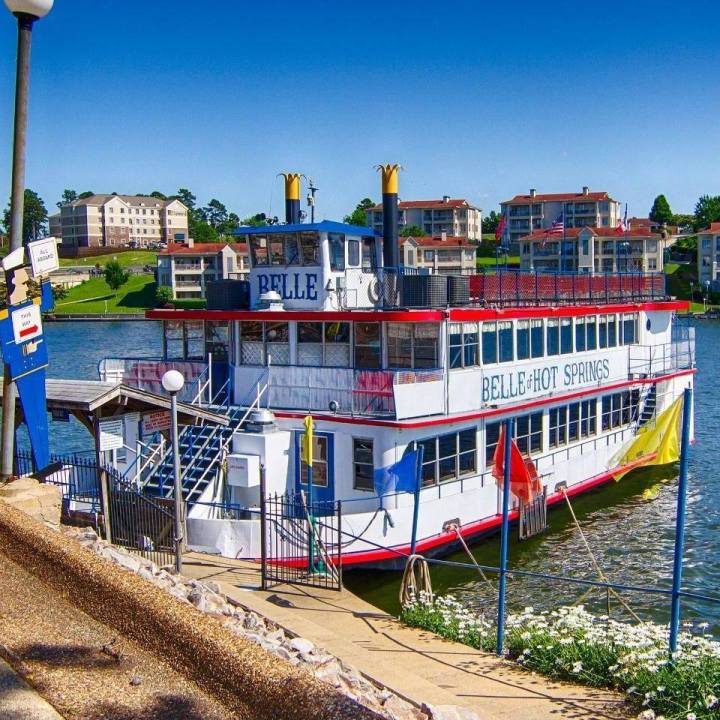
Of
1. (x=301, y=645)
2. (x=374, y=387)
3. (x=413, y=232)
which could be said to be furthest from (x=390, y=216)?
(x=413, y=232)

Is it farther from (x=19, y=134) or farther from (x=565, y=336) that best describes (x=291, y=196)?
(x=19, y=134)

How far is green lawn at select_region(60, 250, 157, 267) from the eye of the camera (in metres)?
172

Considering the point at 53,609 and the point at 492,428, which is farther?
the point at 492,428

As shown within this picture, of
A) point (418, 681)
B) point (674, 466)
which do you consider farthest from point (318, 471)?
point (674, 466)

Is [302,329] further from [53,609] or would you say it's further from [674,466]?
[674,466]

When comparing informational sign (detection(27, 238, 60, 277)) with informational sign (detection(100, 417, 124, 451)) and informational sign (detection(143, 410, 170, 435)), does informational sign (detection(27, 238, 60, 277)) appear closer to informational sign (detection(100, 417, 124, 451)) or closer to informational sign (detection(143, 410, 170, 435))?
informational sign (detection(100, 417, 124, 451))

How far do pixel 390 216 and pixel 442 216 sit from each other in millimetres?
142882

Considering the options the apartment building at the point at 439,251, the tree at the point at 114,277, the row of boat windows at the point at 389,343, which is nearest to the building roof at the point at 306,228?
the row of boat windows at the point at 389,343

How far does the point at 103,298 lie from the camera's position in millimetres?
147000

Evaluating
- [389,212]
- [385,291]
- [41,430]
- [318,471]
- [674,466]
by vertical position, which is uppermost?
[389,212]

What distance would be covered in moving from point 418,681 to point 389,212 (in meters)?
15.9

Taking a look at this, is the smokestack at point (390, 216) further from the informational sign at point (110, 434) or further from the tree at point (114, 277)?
the tree at point (114, 277)

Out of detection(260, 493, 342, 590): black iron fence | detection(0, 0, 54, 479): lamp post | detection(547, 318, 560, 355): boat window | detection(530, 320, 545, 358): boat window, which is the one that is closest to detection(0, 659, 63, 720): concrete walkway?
detection(0, 0, 54, 479): lamp post

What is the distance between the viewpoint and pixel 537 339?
23531 millimetres
